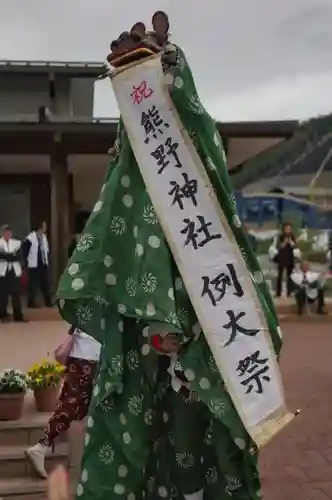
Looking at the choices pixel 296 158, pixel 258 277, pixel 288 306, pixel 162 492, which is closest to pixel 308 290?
pixel 288 306

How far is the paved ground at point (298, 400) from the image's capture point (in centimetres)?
448

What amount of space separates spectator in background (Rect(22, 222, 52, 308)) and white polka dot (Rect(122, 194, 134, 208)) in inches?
421

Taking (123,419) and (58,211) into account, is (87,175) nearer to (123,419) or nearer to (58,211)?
(58,211)

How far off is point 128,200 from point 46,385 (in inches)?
98.5

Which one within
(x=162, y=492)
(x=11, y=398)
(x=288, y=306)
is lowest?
(x=288, y=306)

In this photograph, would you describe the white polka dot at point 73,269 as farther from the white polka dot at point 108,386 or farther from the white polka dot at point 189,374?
the white polka dot at point 189,374

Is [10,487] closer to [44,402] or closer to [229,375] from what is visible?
[44,402]

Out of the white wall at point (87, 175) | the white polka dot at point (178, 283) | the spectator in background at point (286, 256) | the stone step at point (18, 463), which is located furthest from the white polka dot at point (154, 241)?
the spectator in background at point (286, 256)

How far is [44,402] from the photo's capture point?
196 inches

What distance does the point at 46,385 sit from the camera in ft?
16.1

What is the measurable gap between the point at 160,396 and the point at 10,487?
1853 mm

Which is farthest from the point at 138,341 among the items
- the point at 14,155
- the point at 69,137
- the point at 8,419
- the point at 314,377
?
the point at 14,155

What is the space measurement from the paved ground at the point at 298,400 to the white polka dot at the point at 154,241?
7.01 feet

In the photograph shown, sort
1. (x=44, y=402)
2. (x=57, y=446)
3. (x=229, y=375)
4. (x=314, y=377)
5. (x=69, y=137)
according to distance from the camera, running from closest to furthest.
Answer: (x=229, y=375) < (x=57, y=446) < (x=44, y=402) < (x=314, y=377) < (x=69, y=137)
